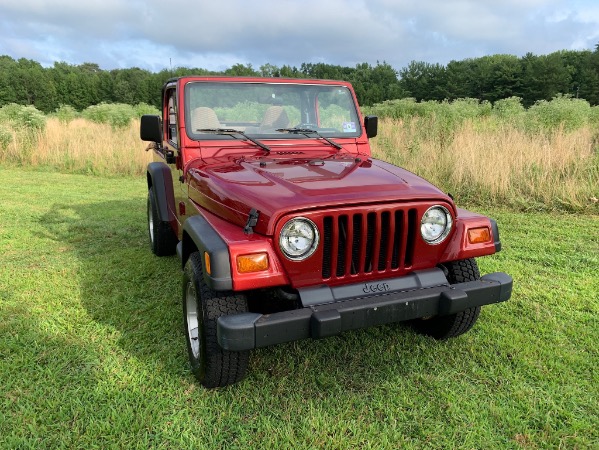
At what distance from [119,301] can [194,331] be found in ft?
4.49

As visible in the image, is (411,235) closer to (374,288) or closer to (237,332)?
(374,288)

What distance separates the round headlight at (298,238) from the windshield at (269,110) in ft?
4.87

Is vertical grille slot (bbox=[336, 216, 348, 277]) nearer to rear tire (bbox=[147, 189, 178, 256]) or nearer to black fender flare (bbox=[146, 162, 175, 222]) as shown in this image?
black fender flare (bbox=[146, 162, 175, 222])

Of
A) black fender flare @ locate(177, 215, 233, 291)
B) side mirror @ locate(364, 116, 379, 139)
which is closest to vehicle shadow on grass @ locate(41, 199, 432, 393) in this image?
black fender flare @ locate(177, 215, 233, 291)

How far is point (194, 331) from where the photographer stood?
9.07 feet

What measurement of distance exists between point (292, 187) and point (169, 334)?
1.59 m

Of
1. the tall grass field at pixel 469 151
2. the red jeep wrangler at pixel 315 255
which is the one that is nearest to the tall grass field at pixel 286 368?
the red jeep wrangler at pixel 315 255

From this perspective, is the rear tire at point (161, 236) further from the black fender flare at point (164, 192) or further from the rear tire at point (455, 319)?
the rear tire at point (455, 319)

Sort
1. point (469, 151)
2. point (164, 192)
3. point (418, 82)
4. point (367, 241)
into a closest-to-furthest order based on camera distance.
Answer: point (367, 241) → point (164, 192) → point (469, 151) → point (418, 82)

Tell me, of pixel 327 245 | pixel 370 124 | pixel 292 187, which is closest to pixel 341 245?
pixel 327 245

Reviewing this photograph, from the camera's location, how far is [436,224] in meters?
2.47

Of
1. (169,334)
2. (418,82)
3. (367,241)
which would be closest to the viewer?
(367,241)

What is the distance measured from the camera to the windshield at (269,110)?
345cm

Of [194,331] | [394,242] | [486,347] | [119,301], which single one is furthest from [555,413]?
[119,301]
